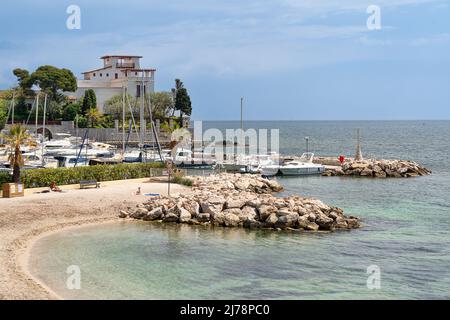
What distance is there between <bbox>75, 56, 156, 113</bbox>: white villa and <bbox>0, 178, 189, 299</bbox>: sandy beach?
70.4 meters

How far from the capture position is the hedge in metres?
37.4

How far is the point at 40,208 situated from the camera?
102 feet

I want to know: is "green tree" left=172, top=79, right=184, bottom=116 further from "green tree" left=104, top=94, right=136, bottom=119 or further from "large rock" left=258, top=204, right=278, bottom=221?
"large rock" left=258, top=204, right=278, bottom=221

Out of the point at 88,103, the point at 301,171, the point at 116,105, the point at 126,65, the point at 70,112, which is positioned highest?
the point at 126,65

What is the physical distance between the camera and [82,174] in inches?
1587

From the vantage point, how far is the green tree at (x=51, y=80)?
104125 mm

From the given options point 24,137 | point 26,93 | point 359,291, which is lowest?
point 359,291

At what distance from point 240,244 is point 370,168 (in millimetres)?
36485

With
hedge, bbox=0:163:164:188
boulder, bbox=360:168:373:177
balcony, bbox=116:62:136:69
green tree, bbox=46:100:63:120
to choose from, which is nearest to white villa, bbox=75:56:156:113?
balcony, bbox=116:62:136:69

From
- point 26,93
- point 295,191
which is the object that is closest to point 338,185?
point 295,191

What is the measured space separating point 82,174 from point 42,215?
10197 millimetres

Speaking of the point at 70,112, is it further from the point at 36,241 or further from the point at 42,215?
the point at 36,241

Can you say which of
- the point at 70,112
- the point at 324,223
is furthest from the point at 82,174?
the point at 70,112
